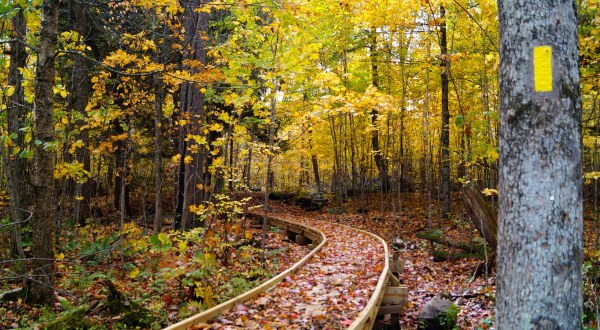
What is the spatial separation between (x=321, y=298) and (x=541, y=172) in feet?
15.6

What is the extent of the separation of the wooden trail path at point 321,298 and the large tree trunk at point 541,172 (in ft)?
9.61

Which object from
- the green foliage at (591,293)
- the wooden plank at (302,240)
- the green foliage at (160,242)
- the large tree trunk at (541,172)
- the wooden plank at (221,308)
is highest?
the large tree trunk at (541,172)

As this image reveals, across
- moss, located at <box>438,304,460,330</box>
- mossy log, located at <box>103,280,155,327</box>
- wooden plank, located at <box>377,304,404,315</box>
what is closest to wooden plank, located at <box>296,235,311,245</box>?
wooden plank, located at <box>377,304,404,315</box>

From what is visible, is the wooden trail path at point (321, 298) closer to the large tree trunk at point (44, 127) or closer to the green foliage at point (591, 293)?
the large tree trunk at point (44, 127)

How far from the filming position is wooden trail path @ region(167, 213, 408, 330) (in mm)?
5145

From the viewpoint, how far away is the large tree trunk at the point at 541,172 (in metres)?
2.29

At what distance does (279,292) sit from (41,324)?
11.4 ft

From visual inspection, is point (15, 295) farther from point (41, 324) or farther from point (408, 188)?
point (408, 188)

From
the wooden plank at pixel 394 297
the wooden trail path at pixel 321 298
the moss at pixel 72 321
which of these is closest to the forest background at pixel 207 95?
the moss at pixel 72 321

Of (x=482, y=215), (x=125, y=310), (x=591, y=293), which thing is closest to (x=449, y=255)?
(x=482, y=215)

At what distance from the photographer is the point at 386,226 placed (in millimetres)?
16609

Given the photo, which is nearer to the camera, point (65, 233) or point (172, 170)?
point (65, 233)

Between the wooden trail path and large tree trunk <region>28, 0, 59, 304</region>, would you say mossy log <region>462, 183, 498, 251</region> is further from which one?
large tree trunk <region>28, 0, 59, 304</region>

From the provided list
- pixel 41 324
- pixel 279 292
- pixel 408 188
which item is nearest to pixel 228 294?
pixel 279 292
